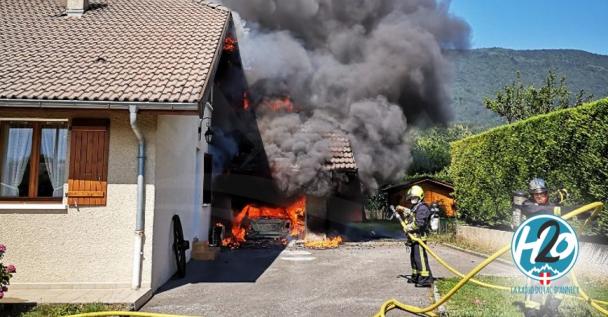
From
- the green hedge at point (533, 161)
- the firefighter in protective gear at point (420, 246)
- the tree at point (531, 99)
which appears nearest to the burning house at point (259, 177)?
the green hedge at point (533, 161)

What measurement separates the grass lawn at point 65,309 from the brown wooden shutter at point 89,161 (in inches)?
60.0

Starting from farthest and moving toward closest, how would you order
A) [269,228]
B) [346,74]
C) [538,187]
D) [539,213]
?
[346,74], [269,228], [538,187], [539,213]

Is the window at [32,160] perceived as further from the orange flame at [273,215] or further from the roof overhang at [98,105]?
the orange flame at [273,215]

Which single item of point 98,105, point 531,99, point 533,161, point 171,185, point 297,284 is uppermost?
point 531,99

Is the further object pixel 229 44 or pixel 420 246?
pixel 229 44

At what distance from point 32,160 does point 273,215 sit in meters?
8.33

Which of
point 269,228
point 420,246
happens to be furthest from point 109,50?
point 269,228

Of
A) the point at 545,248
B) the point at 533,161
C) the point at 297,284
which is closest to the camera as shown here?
the point at 545,248

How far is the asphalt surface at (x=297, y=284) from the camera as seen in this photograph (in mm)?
6414

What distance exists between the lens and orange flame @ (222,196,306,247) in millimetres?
14266

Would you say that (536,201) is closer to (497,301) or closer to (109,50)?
(497,301)

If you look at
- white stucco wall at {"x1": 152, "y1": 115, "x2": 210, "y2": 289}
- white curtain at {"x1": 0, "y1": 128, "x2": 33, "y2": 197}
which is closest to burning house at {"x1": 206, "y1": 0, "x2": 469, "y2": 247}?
white stucco wall at {"x1": 152, "y1": 115, "x2": 210, "y2": 289}

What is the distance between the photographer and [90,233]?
702cm

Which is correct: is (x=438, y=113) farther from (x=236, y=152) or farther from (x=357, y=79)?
(x=236, y=152)
